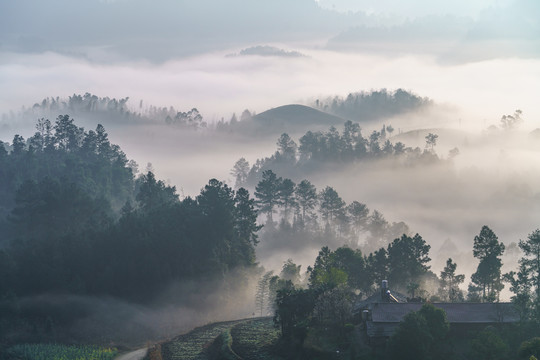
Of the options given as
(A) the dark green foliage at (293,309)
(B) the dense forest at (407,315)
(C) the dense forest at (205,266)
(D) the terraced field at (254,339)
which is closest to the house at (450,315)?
(B) the dense forest at (407,315)

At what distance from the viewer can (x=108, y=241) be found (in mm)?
85062

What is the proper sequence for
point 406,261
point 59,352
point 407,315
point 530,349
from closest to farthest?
point 530,349 < point 407,315 < point 59,352 < point 406,261

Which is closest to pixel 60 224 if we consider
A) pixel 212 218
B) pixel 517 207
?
pixel 212 218

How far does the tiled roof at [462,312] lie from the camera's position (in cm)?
5562

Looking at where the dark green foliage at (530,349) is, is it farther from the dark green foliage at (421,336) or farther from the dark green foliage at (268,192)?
the dark green foliage at (268,192)

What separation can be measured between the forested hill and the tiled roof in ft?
120

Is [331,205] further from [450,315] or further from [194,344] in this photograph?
[450,315]

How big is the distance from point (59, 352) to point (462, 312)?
41.1 metres

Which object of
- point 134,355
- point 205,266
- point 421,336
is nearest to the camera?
point 421,336

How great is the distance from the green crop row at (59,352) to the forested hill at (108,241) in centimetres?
798

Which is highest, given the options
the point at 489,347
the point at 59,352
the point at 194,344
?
the point at 489,347

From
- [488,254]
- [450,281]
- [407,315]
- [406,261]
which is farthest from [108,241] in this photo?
[488,254]

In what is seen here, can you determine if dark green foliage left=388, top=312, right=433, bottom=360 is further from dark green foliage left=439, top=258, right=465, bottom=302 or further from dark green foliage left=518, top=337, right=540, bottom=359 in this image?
dark green foliage left=439, top=258, right=465, bottom=302

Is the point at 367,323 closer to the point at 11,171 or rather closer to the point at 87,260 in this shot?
the point at 87,260
